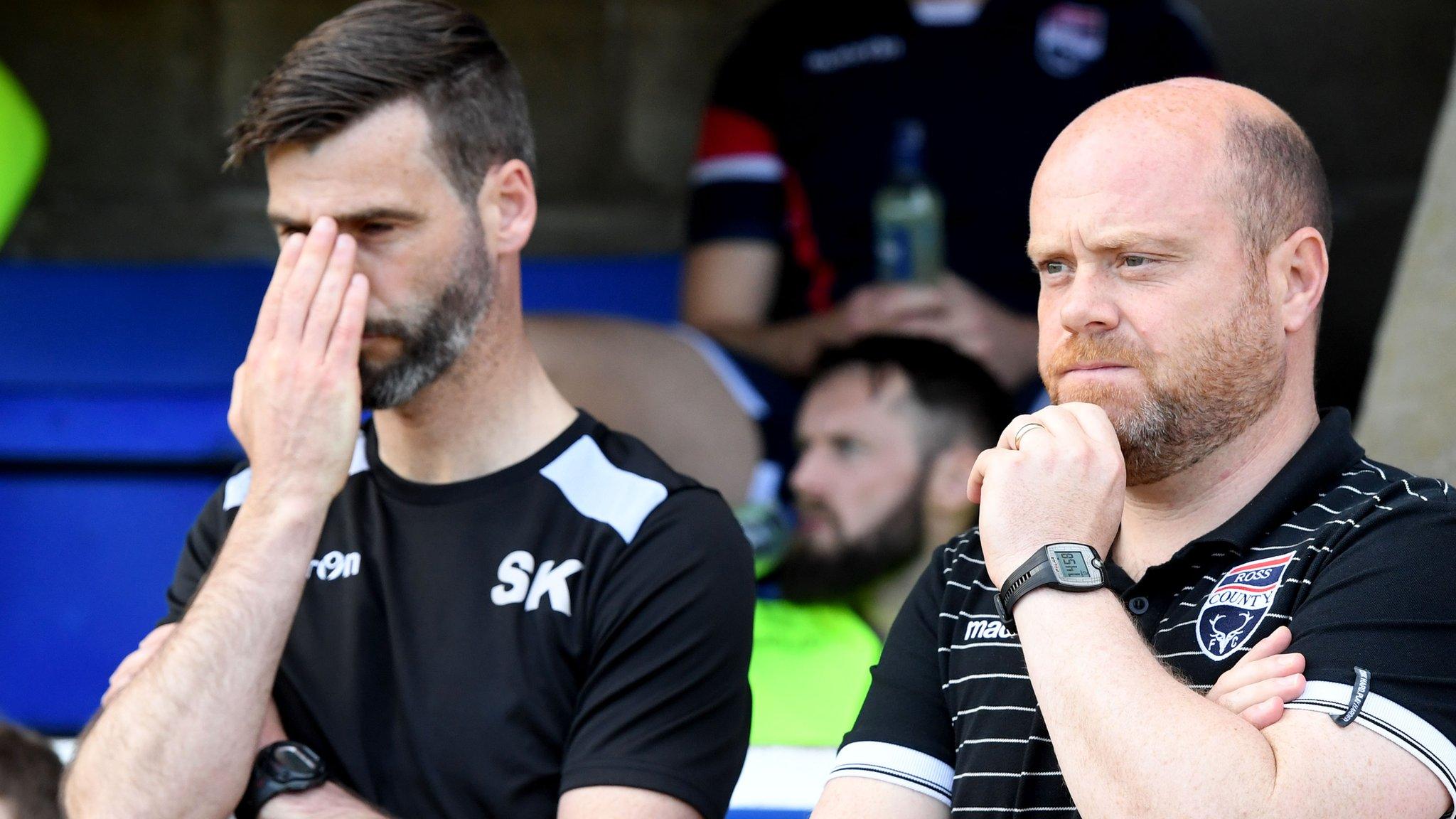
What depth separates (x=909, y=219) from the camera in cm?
329

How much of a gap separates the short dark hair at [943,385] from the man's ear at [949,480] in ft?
0.07

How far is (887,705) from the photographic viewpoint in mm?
1452

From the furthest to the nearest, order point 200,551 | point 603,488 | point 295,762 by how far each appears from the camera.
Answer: point 200,551 < point 603,488 < point 295,762

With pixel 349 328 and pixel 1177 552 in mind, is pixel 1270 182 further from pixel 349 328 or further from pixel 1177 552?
pixel 349 328

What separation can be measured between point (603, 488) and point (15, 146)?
2.48 meters

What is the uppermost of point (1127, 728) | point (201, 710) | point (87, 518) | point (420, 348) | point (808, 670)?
point (420, 348)

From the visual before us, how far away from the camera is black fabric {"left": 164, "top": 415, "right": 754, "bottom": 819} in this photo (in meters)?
1.61

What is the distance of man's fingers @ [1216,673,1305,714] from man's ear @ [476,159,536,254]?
1.06m

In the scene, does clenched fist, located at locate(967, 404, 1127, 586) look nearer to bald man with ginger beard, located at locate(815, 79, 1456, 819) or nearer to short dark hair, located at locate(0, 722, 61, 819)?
bald man with ginger beard, located at locate(815, 79, 1456, 819)

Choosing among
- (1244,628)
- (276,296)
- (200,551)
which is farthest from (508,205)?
(1244,628)

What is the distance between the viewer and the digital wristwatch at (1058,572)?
1.19 metres

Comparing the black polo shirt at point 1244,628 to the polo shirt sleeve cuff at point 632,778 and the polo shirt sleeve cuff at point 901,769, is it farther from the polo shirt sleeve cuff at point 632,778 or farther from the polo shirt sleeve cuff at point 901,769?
the polo shirt sleeve cuff at point 632,778

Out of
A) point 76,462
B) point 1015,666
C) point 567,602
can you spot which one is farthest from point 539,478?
point 76,462

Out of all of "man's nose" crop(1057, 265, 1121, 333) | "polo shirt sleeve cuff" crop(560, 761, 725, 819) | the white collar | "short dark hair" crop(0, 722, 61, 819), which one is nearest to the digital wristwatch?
"man's nose" crop(1057, 265, 1121, 333)
